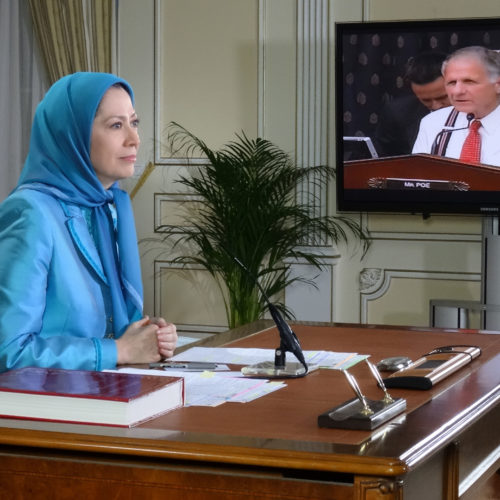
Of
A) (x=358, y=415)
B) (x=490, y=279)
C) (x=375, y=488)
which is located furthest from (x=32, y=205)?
(x=490, y=279)

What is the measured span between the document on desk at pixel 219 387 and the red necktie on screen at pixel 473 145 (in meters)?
3.61

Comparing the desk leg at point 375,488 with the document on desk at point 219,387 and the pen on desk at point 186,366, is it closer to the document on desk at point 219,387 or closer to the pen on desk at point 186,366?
the document on desk at point 219,387

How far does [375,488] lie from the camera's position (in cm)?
145

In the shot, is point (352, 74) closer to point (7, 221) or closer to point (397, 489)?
point (7, 221)

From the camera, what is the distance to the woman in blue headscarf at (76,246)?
228 centimetres

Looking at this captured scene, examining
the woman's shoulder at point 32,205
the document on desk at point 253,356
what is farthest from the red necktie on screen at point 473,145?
the woman's shoulder at point 32,205

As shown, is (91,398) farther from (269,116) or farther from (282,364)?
(269,116)

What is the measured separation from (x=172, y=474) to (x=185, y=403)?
1.04 feet

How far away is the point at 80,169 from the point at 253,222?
3.25 m

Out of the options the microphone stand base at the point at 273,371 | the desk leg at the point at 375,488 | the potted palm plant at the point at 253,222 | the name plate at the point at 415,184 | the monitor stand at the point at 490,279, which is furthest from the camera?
the potted palm plant at the point at 253,222

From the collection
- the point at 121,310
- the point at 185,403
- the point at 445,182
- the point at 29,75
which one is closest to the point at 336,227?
the point at 445,182

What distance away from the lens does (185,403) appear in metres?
1.87

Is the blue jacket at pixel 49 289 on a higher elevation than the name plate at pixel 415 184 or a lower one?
lower

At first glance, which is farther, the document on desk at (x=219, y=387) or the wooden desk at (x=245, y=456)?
the document on desk at (x=219, y=387)
